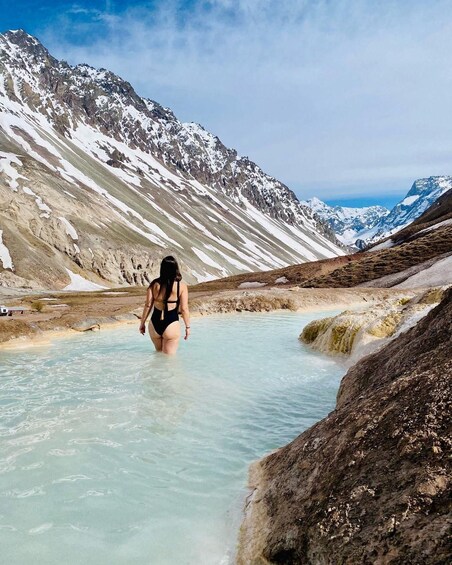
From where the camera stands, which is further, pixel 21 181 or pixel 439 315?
pixel 21 181

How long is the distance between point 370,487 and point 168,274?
33.5 ft

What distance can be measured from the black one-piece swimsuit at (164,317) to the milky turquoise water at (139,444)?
1.07 metres

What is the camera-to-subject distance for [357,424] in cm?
498

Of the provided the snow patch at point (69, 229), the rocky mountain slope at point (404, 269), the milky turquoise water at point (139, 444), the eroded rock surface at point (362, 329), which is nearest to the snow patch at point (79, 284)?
the snow patch at point (69, 229)

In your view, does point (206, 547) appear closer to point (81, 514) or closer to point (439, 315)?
point (81, 514)

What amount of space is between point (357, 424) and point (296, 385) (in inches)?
298

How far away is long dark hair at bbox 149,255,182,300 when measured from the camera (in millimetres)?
13398

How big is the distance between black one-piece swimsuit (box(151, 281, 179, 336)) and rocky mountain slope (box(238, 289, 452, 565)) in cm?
829

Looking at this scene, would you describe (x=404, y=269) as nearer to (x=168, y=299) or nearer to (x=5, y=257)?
(x=168, y=299)

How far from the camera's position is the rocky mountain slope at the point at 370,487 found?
338cm

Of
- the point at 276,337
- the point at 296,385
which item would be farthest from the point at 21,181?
the point at 296,385

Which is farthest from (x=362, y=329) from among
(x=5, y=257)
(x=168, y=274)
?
(x=5, y=257)

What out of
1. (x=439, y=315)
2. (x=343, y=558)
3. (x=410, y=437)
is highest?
(x=439, y=315)

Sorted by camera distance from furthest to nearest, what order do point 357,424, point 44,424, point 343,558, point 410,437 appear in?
point 44,424 → point 357,424 → point 410,437 → point 343,558
